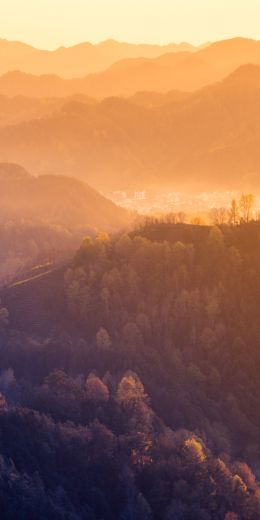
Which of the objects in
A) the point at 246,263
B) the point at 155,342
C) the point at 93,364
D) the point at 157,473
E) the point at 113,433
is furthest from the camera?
the point at 246,263

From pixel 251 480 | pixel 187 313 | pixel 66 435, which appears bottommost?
pixel 251 480

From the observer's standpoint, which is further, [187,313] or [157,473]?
[187,313]

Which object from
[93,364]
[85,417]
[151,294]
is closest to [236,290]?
[151,294]

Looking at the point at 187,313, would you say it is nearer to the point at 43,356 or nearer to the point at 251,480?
the point at 43,356

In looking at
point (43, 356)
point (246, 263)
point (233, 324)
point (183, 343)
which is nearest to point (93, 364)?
point (43, 356)

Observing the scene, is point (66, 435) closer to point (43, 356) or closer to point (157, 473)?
point (157, 473)

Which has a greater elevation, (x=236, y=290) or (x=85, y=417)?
(x=236, y=290)

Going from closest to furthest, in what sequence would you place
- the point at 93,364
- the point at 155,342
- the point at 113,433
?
the point at 113,433, the point at 93,364, the point at 155,342
